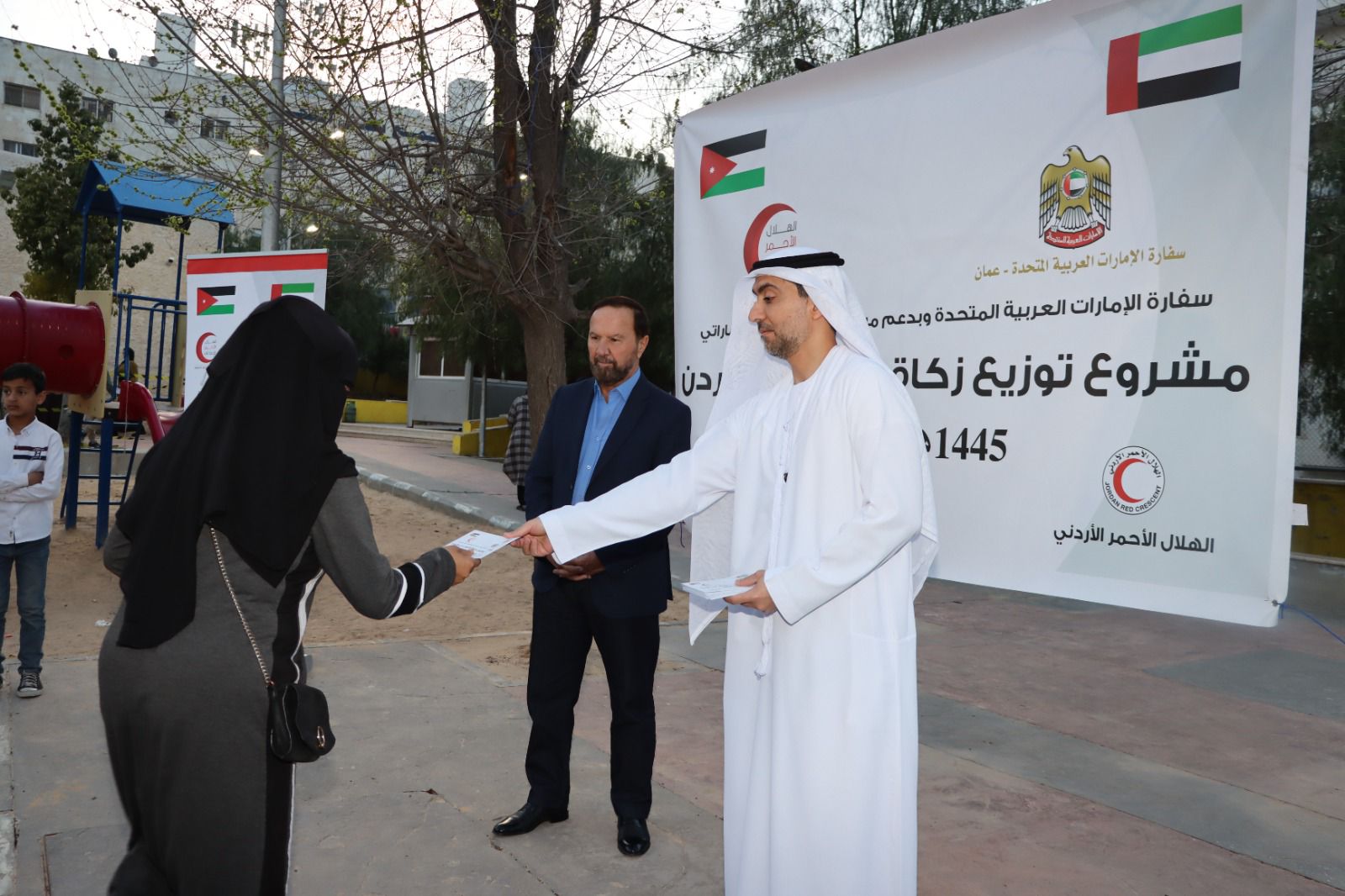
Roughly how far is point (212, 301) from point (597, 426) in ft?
11.7

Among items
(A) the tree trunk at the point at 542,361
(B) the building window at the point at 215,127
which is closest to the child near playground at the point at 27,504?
(B) the building window at the point at 215,127

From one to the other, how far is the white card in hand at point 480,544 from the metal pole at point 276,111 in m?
8.07

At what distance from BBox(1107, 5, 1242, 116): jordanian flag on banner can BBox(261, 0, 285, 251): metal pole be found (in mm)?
8122

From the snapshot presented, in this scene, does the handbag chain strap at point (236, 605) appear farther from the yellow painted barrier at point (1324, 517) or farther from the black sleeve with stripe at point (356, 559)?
the yellow painted barrier at point (1324, 517)

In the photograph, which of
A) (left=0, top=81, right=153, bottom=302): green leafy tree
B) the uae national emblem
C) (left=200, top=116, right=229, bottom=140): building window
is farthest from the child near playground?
(left=0, top=81, right=153, bottom=302): green leafy tree

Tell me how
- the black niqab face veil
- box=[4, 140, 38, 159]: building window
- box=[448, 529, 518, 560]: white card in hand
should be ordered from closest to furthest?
the black niqab face veil → box=[448, 529, 518, 560]: white card in hand → box=[4, 140, 38, 159]: building window

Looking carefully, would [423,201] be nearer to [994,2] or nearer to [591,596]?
[591,596]

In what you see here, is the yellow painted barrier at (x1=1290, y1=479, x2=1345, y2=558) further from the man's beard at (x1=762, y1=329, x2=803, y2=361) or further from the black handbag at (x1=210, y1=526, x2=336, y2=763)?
the black handbag at (x1=210, y1=526, x2=336, y2=763)

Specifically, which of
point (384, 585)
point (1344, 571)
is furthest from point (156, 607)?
point (1344, 571)

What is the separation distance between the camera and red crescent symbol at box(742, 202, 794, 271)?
5.11 metres

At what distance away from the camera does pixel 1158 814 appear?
461 centimetres

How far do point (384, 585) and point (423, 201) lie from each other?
8.81 metres

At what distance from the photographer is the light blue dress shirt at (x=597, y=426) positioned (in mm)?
4203

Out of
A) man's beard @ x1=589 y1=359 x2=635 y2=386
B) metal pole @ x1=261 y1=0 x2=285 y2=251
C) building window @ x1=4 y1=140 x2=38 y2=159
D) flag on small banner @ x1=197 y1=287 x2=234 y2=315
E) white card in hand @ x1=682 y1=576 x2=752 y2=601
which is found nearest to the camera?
white card in hand @ x1=682 y1=576 x2=752 y2=601
